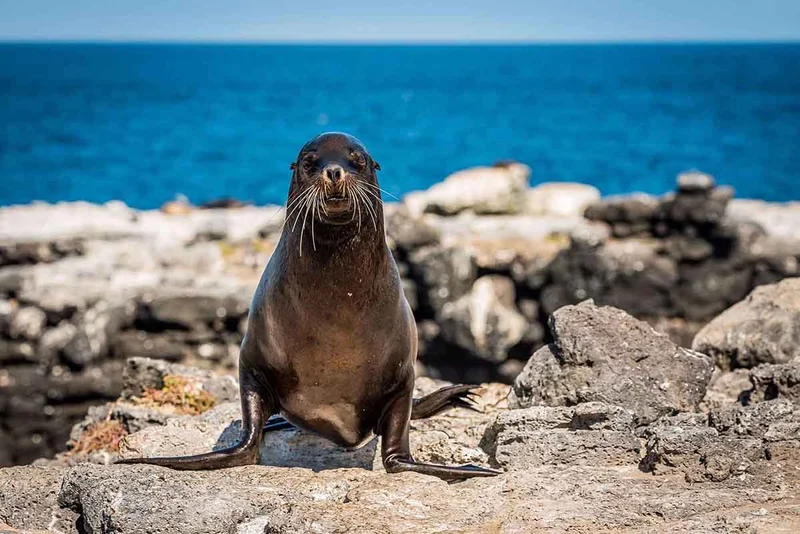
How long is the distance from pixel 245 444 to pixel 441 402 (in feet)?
5.67

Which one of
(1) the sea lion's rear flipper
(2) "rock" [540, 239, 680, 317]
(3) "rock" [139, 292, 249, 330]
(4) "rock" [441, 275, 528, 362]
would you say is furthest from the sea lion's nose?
Answer: (2) "rock" [540, 239, 680, 317]

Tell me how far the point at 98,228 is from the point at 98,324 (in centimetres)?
544

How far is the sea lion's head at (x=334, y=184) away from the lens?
478cm

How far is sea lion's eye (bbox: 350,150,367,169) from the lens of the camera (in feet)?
16.7

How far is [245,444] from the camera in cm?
514

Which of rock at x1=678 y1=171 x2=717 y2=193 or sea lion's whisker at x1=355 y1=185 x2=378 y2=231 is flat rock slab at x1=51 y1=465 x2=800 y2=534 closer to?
sea lion's whisker at x1=355 y1=185 x2=378 y2=231

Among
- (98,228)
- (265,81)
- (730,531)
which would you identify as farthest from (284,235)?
(265,81)

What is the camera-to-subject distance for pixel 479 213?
81.8 feet

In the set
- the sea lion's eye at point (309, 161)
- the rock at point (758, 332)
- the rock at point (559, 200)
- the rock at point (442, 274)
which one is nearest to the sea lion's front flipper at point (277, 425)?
the sea lion's eye at point (309, 161)

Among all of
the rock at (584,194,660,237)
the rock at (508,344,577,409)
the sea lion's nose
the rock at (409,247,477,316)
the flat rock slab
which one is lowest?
the flat rock slab

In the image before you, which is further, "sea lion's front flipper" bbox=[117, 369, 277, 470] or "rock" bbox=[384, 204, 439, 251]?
"rock" bbox=[384, 204, 439, 251]

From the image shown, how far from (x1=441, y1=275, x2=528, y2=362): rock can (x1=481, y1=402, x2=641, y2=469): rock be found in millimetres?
A: 14417

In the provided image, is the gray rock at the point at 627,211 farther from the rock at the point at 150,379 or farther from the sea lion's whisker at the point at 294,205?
the sea lion's whisker at the point at 294,205

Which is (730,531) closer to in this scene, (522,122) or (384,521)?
(384,521)
